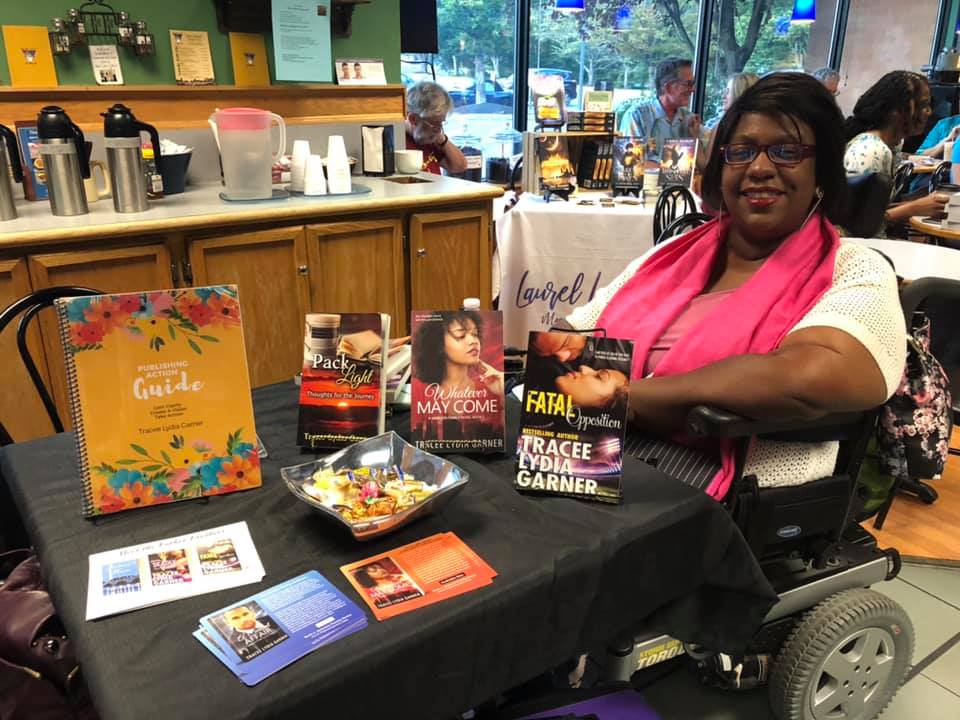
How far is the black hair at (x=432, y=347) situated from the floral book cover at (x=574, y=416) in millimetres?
137

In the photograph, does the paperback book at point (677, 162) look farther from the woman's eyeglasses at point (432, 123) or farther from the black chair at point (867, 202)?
the woman's eyeglasses at point (432, 123)

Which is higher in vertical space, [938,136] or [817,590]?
[938,136]

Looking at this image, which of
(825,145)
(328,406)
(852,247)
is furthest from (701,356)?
(328,406)

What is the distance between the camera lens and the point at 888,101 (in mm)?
3602

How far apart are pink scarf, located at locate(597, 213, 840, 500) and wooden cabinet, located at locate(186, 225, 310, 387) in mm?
1512

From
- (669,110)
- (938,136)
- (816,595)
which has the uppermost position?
(669,110)

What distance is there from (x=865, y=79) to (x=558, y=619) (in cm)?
897

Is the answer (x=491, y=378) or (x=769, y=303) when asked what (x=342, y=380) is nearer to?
(x=491, y=378)

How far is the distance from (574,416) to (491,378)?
161mm

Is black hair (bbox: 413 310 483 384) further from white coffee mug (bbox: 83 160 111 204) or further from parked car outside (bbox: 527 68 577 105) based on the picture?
parked car outside (bbox: 527 68 577 105)

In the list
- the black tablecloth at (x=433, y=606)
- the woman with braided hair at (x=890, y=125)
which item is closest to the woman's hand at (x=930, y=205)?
the woman with braided hair at (x=890, y=125)

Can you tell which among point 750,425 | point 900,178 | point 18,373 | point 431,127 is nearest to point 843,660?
point 750,425

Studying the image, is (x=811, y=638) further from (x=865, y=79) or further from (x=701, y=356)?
(x=865, y=79)

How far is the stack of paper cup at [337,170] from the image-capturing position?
9.84 ft
